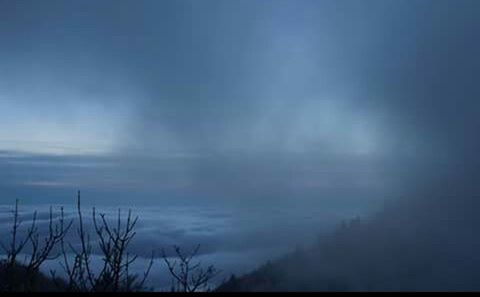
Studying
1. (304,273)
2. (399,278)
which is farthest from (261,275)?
(399,278)

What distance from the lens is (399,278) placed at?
186000 mm

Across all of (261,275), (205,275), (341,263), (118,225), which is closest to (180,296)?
(118,225)

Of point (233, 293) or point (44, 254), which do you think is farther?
point (44, 254)

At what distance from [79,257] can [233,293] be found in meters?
5.30

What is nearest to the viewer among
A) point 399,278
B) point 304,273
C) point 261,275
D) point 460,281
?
point 261,275

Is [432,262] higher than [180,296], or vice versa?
[432,262]

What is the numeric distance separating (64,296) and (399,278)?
193662 mm

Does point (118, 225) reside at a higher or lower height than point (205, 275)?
higher

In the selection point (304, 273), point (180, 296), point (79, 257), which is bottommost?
point (180, 296)

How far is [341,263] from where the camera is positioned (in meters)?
188

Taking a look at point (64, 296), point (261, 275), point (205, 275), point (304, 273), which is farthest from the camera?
point (304, 273)

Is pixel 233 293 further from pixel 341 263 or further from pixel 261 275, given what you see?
pixel 341 263

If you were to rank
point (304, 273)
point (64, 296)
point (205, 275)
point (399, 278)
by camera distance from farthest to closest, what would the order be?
point (399, 278) → point (304, 273) → point (205, 275) → point (64, 296)

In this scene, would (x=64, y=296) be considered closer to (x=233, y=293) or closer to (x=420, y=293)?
(x=233, y=293)
